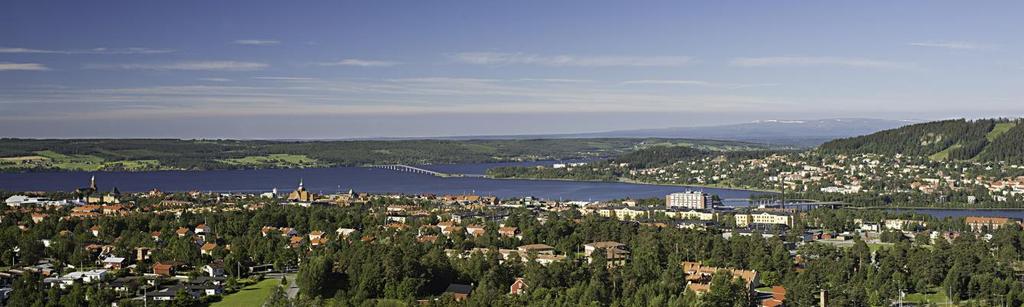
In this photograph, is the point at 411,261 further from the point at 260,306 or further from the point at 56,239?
the point at 56,239

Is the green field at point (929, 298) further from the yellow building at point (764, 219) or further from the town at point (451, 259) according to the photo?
the yellow building at point (764, 219)

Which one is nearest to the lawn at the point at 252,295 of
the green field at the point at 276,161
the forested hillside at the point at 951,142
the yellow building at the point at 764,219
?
the yellow building at the point at 764,219

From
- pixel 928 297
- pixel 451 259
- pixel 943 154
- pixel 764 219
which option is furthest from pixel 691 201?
pixel 943 154

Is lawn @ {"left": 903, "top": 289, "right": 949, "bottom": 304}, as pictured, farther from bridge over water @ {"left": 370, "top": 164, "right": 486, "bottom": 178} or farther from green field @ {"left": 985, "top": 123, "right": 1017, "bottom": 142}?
bridge over water @ {"left": 370, "top": 164, "right": 486, "bottom": 178}

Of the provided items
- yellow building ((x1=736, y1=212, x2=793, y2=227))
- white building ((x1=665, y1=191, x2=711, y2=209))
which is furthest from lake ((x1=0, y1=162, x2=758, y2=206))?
yellow building ((x1=736, y1=212, x2=793, y2=227))

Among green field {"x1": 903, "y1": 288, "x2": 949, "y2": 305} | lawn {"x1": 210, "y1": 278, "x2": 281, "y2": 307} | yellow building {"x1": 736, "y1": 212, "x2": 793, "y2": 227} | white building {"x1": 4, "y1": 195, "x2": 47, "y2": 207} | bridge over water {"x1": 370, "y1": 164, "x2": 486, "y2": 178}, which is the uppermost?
white building {"x1": 4, "y1": 195, "x2": 47, "y2": 207}

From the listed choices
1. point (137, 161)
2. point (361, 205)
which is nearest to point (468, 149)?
point (137, 161)

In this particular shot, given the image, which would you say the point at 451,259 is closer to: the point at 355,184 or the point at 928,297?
the point at 928,297
